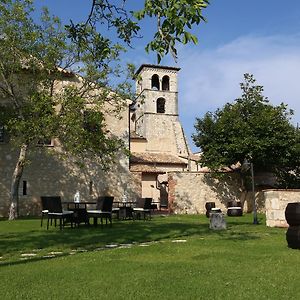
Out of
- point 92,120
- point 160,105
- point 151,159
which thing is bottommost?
point 151,159

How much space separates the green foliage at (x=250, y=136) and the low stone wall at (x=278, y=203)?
36.0 ft

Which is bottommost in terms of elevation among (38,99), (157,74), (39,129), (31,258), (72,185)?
(31,258)

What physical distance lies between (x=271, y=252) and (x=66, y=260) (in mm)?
3789

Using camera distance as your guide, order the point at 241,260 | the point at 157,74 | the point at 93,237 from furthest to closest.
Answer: the point at 157,74 < the point at 93,237 < the point at 241,260

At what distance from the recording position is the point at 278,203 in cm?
1421

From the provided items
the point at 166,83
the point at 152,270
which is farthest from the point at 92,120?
the point at 166,83

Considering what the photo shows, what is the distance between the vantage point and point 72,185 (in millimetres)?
25500

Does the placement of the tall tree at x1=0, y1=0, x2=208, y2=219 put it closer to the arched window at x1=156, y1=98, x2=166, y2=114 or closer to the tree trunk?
the tree trunk

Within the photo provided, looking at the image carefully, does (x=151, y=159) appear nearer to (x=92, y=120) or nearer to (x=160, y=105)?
(x=92, y=120)

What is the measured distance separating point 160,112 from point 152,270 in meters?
50.3

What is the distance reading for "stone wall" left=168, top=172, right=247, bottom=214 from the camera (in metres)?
26.2

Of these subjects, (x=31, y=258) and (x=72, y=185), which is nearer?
(x=31, y=258)

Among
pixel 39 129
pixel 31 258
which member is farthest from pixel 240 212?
pixel 31 258

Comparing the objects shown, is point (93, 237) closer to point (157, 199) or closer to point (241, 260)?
point (241, 260)
